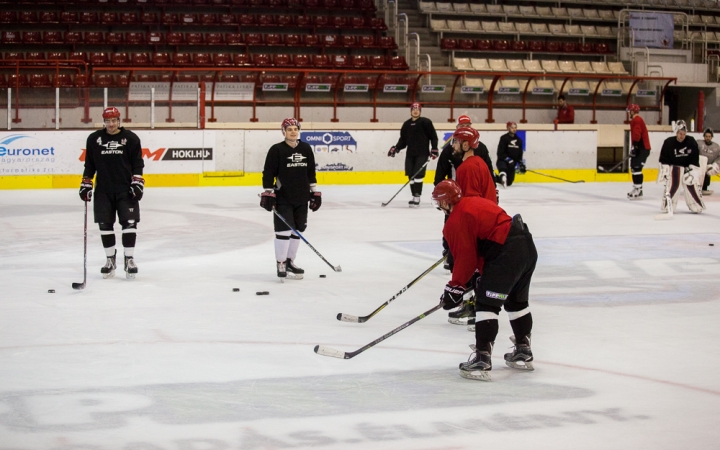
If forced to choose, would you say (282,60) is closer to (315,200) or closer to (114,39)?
(114,39)

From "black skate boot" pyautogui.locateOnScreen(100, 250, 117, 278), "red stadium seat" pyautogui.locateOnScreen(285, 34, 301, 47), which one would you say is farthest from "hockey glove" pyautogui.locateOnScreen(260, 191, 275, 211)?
"red stadium seat" pyautogui.locateOnScreen(285, 34, 301, 47)

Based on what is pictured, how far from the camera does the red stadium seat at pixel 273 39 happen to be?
22141 millimetres

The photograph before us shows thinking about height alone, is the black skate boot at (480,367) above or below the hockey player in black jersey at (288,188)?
below

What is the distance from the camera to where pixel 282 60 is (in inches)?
849

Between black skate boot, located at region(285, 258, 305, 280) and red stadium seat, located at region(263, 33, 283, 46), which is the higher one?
red stadium seat, located at region(263, 33, 283, 46)

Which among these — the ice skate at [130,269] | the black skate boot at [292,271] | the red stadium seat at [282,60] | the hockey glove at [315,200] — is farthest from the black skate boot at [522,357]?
the red stadium seat at [282,60]

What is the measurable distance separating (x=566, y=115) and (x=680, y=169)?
7.66 m

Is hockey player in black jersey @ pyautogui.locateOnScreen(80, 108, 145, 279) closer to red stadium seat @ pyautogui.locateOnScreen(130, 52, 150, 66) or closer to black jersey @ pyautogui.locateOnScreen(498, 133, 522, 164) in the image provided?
black jersey @ pyautogui.locateOnScreen(498, 133, 522, 164)

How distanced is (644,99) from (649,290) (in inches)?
600

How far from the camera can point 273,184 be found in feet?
27.0

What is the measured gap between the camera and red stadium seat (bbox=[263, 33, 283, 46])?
72.6ft

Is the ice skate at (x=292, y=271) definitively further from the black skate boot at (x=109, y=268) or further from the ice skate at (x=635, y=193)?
the ice skate at (x=635, y=193)

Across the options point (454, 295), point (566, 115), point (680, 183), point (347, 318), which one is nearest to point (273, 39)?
point (566, 115)

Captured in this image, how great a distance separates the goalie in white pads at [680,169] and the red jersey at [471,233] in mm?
8796
